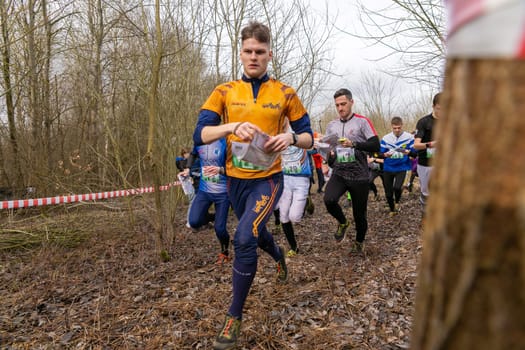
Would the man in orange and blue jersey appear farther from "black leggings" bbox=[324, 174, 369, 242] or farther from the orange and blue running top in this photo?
"black leggings" bbox=[324, 174, 369, 242]

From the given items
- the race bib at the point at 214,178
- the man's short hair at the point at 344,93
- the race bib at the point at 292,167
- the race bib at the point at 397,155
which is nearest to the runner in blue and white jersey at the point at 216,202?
the race bib at the point at 214,178

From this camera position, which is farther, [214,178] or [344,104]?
[214,178]

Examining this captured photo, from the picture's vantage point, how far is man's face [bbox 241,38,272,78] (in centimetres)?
289

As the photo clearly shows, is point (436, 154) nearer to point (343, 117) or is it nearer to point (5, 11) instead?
point (343, 117)

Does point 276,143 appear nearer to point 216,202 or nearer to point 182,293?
point 182,293

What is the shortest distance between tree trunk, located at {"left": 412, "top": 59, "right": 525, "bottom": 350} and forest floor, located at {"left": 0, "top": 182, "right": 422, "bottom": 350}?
2.28m

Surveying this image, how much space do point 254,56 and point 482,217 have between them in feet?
8.49

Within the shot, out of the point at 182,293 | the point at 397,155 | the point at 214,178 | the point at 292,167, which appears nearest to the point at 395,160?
the point at 397,155

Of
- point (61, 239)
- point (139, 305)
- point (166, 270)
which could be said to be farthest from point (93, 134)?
point (139, 305)

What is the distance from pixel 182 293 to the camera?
3980 mm

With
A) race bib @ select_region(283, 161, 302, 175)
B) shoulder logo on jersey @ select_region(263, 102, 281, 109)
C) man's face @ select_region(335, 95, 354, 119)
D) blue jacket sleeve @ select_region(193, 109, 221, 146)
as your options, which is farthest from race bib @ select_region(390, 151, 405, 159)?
blue jacket sleeve @ select_region(193, 109, 221, 146)

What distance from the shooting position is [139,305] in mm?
3641

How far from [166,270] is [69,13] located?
7.56 m

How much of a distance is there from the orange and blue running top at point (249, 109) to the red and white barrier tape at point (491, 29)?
2272 millimetres
